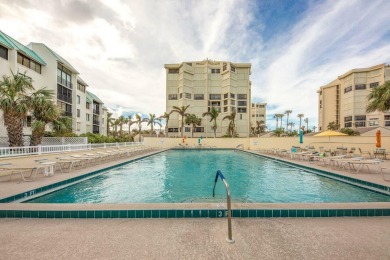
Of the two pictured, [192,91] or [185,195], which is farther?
[192,91]

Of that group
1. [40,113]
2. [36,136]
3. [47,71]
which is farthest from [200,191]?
[47,71]

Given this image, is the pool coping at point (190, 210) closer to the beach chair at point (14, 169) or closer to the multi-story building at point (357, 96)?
the beach chair at point (14, 169)

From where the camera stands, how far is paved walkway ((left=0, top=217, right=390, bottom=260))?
2465 millimetres

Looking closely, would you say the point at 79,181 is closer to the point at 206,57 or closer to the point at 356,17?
the point at 356,17

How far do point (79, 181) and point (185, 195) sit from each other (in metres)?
4.77

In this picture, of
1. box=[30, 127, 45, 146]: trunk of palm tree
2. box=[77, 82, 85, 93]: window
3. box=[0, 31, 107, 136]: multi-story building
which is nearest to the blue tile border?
box=[30, 127, 45, 146]: trunk of palm tree

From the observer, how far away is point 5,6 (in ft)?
35.0

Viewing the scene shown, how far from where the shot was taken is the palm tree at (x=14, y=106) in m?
9.55

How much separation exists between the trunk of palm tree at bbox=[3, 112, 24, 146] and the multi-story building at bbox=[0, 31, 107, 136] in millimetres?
3876

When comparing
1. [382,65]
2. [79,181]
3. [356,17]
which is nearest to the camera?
[79,181]

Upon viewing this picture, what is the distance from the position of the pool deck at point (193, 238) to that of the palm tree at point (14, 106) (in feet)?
29.0

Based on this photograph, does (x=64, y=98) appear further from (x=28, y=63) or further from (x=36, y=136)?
(x=36, y=136)

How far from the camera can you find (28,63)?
18984 mm

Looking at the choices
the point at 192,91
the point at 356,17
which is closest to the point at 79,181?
the point at 356,17
